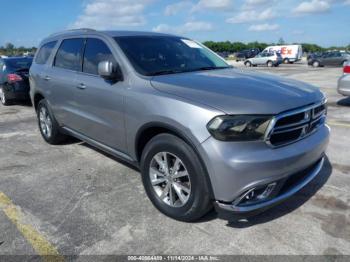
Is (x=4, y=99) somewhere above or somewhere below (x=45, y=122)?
below

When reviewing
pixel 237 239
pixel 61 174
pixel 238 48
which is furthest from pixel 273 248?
pixel 238 48

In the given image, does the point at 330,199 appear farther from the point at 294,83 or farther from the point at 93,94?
the point at 93,94

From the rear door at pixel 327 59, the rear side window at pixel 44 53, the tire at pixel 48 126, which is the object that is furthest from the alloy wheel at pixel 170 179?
the rear door at pixel 327 59

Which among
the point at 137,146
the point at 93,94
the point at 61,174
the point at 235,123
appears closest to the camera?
the point at 235,123

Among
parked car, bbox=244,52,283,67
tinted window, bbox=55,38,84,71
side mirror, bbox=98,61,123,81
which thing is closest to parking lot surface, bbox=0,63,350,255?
side mirror, bbox=98,61,123,81

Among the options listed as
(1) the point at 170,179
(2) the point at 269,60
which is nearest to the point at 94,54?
(1) the point at 170,179

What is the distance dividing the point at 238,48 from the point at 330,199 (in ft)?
378

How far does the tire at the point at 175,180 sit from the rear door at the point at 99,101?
593 millimetres

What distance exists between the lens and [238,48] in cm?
11388

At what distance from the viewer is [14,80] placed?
34.0 ft

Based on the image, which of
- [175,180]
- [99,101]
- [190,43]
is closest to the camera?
[175,180]

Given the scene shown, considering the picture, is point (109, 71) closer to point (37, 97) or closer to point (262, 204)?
point (262, 204)

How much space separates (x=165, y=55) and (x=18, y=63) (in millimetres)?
8220

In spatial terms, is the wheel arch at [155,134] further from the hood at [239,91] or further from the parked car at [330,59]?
the parked car at [330,59]
